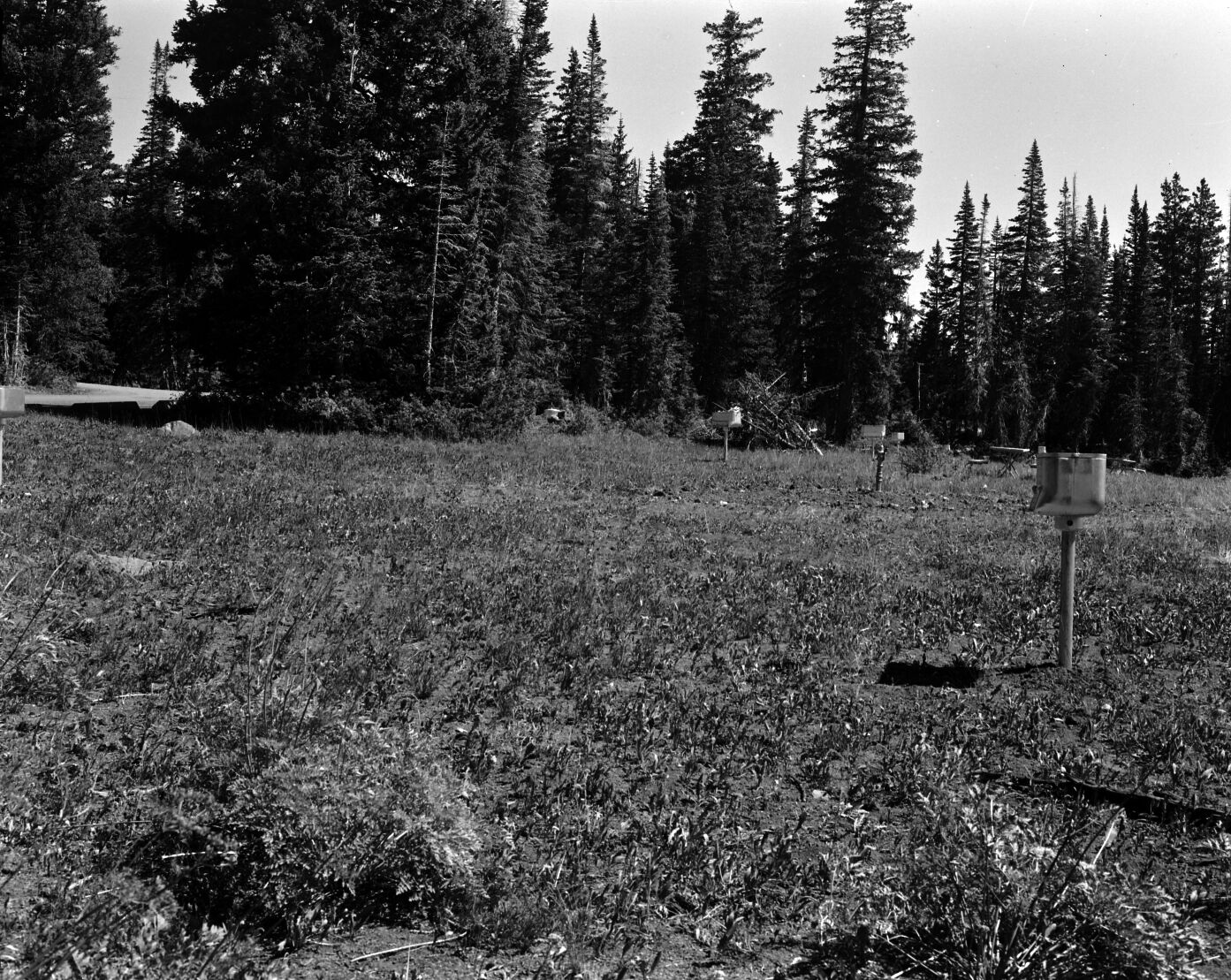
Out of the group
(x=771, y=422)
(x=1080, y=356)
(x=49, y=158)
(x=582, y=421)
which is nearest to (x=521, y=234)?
(x=582, y=421)

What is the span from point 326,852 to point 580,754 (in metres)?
2.04

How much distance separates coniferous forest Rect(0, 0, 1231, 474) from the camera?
25266mm

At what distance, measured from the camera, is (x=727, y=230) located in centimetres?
5491

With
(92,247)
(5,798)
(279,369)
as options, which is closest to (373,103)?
(279,369)

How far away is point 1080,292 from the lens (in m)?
64.7

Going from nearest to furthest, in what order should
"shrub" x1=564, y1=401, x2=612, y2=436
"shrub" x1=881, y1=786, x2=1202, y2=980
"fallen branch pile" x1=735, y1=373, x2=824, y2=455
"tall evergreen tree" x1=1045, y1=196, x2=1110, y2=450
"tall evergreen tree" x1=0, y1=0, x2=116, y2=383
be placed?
"shrub" x1=881, y1=786, x2=1202, y2=980
"fallen branch pile" x1=735, y1=373, x2=824, y2=455
"shrub" x1=564, y1=401, x2=612, y2=436
"tall evergreen tree" x1=0, y1=0, x2=116, y2=383
"tall evergreen tree" x1=1045, y1=196, x2=1110, y2=450

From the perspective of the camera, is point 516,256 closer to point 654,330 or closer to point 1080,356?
point 654,330

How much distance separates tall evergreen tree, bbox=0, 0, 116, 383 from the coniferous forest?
12 cm

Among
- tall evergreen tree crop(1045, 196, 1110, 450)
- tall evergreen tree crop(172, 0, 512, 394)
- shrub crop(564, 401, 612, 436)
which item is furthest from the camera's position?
tall evergreen tree crop(1045, 196, 1110, 450)

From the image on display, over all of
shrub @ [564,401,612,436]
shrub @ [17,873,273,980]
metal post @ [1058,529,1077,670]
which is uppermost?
shrub @ [564,401,612,436]

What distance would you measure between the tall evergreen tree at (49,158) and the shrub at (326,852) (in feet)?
133

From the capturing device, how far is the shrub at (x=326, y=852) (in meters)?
3.36

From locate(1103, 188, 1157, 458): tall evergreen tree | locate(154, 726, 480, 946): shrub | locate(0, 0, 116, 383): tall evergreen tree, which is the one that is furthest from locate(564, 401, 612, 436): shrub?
locate(1103, 188, 1157, 458): tall evergreen tree

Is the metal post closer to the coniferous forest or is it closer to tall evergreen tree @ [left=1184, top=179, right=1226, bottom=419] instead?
the coniferous forest
